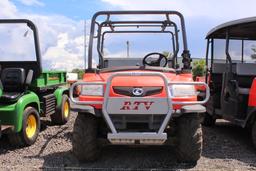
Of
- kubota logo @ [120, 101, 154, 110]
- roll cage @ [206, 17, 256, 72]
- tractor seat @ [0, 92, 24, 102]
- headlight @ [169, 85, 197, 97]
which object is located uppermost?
roll cage @ [206, 17, 256, 72]

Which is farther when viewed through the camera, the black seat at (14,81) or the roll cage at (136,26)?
the black seat at (14,81)

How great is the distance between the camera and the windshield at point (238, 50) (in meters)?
8.24

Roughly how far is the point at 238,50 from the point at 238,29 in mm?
835

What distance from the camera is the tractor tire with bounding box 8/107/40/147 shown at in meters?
6.43

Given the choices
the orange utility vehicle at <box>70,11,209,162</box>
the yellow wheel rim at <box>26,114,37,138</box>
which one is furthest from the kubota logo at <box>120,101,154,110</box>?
the yellow wheel rim at <box>26,114,37,138</box>

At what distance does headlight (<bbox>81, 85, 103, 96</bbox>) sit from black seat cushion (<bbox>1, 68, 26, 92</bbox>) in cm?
213

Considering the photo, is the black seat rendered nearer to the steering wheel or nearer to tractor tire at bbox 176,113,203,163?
the steering wheel

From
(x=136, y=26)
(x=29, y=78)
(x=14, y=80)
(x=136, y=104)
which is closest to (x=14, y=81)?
(x=14, y=80)

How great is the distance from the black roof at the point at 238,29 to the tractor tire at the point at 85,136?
3.00 m

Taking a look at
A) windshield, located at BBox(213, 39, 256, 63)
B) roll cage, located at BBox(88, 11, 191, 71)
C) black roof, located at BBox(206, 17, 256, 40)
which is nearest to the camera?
roll cage, located at BBox(88, 11, 191, 71)

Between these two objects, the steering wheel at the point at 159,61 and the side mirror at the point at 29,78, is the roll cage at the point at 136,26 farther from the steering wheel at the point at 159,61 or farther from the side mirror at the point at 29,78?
the side mirror at the point at 29,78

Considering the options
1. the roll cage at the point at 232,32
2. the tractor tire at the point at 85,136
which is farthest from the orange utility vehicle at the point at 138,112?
the roll cage at the point at 232,32

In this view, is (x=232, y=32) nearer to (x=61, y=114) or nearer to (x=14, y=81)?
(x=61, y=114)

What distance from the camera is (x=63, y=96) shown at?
29.1ft
